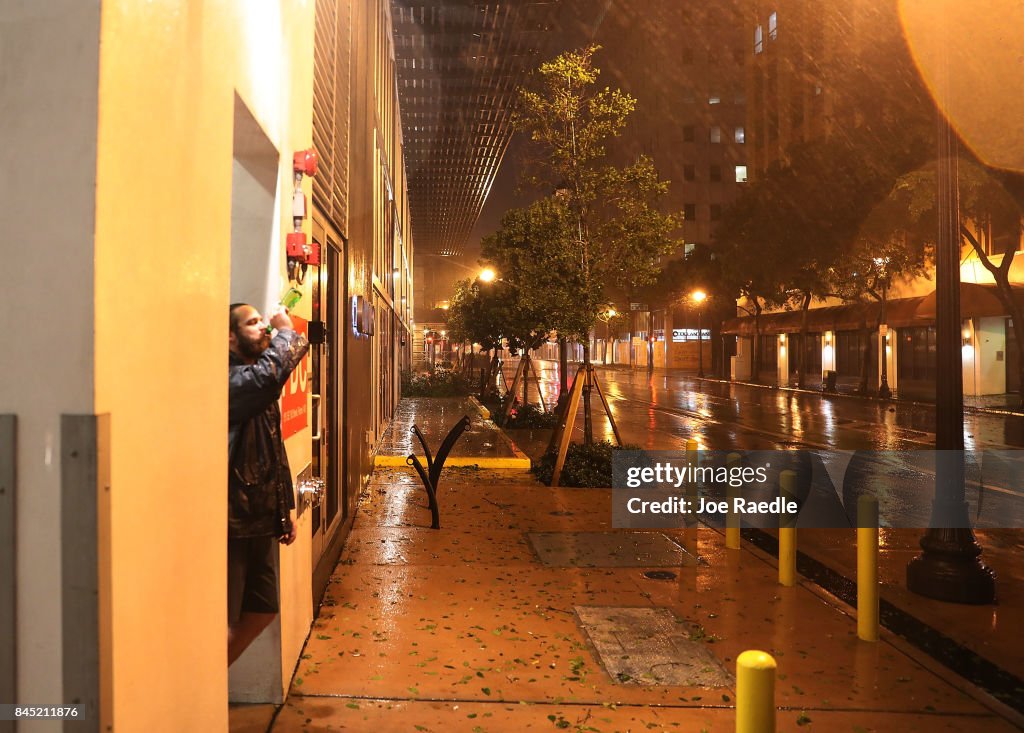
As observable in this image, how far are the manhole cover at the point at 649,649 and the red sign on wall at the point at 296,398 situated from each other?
7.44 feet

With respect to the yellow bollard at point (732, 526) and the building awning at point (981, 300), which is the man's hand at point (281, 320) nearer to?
the yellow bollard at point (732, 526)

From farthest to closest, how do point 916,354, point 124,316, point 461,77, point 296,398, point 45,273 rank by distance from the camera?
point 916,354
point 461,77
point 296,398
point 124,316
point 45,273

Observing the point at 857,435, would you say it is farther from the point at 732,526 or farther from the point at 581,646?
the point at 581,646

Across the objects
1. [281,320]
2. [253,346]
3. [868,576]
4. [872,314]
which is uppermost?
[872,314]

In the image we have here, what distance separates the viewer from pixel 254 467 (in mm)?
3443

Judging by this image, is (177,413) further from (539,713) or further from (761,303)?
(761,303)

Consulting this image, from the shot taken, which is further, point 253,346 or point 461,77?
point 461,77

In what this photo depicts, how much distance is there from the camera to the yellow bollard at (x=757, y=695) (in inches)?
98.1

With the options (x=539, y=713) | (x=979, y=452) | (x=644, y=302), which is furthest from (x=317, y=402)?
(x=644, y=302)

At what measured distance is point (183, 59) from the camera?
2.69 m

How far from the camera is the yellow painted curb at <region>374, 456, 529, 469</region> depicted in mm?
12844

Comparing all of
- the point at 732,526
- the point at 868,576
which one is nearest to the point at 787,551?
the point at 868,576

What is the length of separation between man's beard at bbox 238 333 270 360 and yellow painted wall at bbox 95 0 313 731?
353 mm

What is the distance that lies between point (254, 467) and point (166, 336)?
3.45 feet
